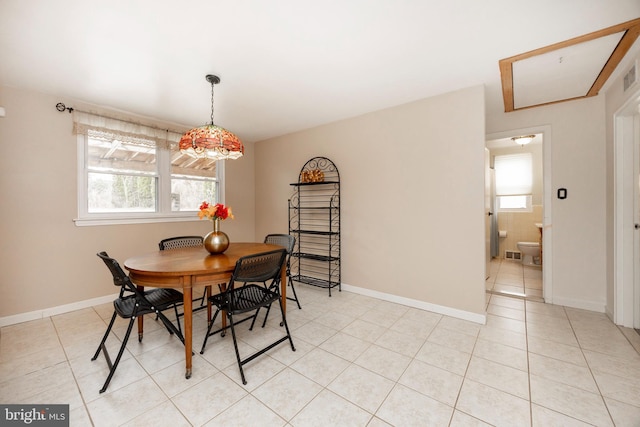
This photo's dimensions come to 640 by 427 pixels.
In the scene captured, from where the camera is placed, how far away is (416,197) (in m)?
2.96

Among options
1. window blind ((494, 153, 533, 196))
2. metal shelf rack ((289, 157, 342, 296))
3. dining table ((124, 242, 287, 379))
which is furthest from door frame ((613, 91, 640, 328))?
dining table ((124, 242, 287, 379))

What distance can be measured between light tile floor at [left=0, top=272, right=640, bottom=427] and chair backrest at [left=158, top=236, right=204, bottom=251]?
31.6 inches

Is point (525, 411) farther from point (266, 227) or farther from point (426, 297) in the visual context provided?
point (266, 227)

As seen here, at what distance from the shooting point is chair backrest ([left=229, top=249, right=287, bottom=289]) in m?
1.77

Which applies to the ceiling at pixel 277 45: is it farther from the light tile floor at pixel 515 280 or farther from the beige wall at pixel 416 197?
the light tile floor at pixel 515 280

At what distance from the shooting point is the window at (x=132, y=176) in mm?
3031

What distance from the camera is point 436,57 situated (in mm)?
Result: 2117

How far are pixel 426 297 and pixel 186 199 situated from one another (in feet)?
12.2

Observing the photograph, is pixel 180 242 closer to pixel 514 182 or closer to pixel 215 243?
pixel 215 243

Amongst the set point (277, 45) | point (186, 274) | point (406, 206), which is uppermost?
point (277, 45)

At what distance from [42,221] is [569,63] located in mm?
5364

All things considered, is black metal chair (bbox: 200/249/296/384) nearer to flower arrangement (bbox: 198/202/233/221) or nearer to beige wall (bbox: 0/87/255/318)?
flower arrangement (bbox: 198/202/233/221)

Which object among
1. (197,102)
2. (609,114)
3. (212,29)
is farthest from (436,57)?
(197,102)

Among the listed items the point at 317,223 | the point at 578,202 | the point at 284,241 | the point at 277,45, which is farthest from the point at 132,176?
the point at 578,202
